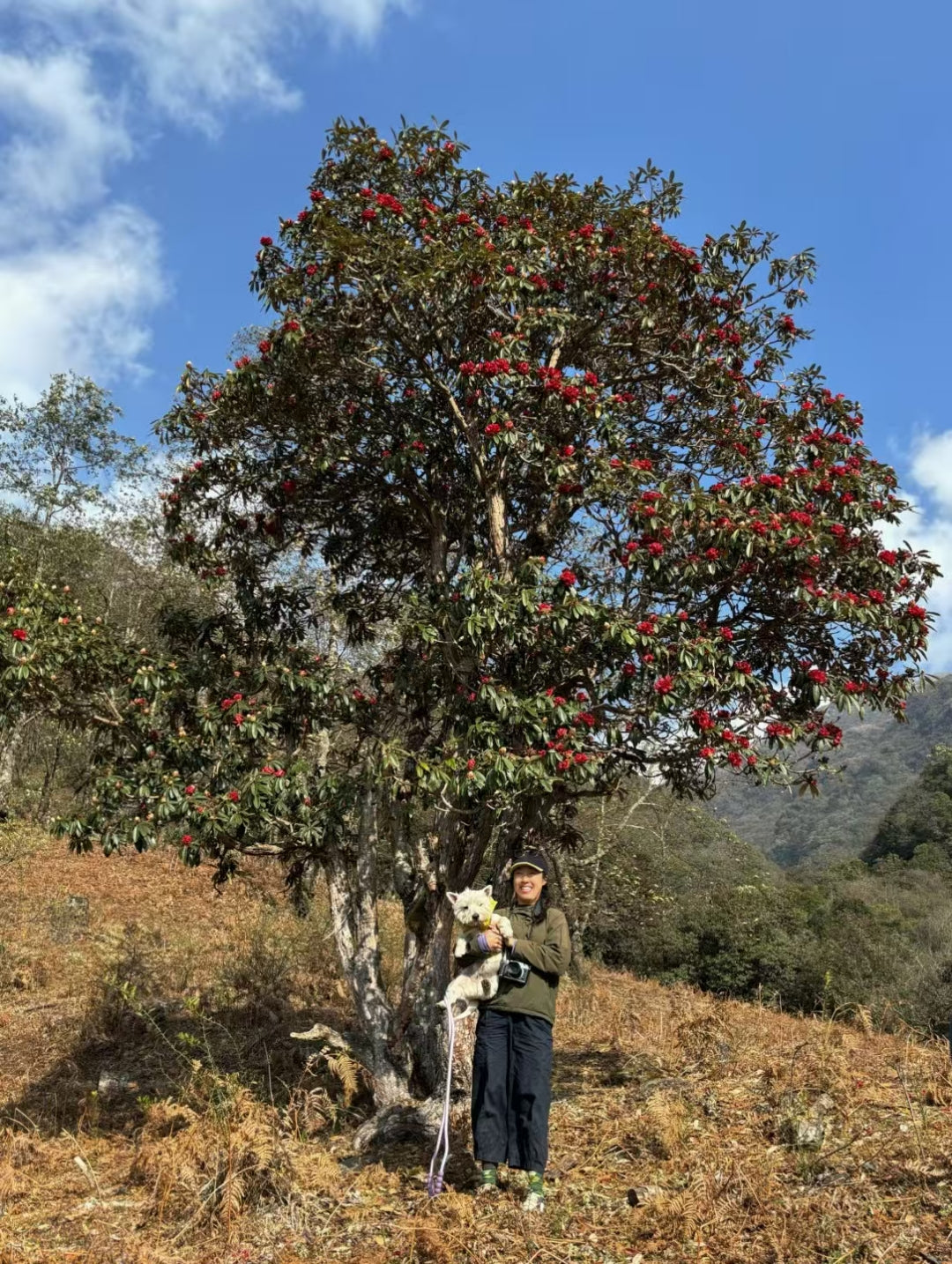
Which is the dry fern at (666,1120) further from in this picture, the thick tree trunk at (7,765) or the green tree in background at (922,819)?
the green tree in background at (922,819)

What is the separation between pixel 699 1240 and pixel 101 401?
22.4m

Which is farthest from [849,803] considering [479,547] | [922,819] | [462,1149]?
[462,1149]

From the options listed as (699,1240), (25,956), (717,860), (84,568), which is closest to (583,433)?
(699,1240)

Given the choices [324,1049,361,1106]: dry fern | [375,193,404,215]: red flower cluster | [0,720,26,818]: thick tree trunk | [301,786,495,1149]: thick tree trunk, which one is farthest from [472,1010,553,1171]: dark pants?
[0,720,26,818]: thick tree trunk

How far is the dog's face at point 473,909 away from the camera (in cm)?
483

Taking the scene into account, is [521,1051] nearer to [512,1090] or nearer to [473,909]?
[512,1090]

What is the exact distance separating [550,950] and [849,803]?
12325 centimetres

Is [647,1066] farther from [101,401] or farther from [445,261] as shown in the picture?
[101,401]

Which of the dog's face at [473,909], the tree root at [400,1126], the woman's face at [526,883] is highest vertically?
the woman's face at [526,883]

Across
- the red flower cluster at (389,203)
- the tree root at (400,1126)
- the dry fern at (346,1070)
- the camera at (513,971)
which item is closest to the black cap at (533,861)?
the camera at (513,971)

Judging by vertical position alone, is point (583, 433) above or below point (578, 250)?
below

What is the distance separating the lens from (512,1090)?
4754mm

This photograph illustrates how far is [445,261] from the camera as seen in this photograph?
6266 millimetres

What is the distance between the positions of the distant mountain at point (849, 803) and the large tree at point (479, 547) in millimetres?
75421
